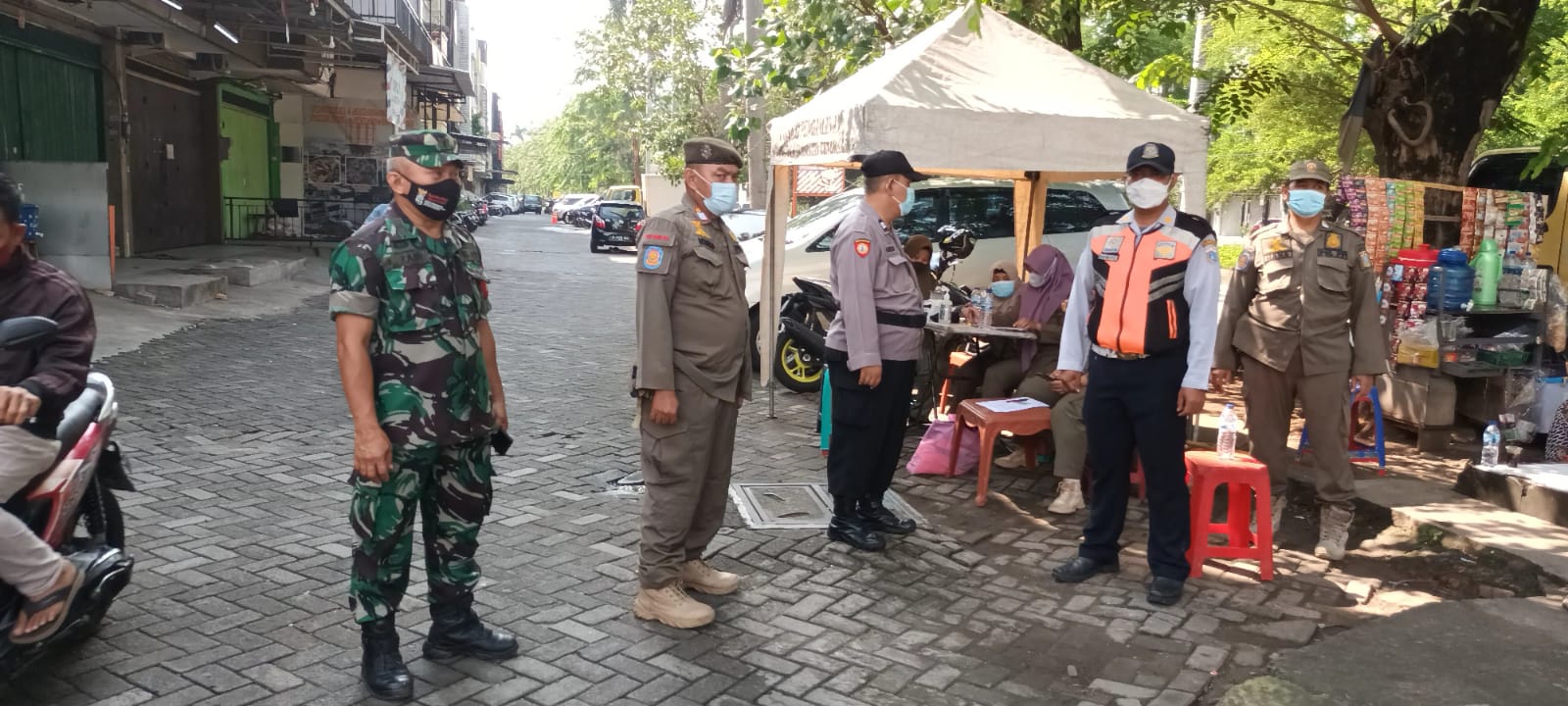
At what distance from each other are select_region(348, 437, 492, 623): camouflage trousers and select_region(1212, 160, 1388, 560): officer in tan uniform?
3371 millimetres

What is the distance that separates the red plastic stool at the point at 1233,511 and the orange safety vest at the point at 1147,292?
30.5 inches

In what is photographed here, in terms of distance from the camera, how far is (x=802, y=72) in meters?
11.3

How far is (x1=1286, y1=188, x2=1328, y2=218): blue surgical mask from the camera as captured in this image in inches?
207

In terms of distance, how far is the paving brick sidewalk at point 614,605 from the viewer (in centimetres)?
372

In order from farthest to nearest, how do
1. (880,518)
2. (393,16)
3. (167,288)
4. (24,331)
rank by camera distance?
(393,16) → (167,288) → (880,518) → (24,331)

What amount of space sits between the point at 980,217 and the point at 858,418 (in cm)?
600

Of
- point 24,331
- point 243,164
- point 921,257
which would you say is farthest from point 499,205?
point 24,331

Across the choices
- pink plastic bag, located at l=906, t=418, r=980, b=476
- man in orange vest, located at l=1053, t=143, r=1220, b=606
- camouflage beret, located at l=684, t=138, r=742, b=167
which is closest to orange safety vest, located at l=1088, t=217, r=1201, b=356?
man in orange vest, located at l=1053, t=143, r=1220, b=606

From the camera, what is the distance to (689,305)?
4.14 metres

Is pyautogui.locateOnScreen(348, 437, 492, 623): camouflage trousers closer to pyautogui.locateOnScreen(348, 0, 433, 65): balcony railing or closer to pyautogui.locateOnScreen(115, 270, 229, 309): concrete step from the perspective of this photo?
pyautogui.locateOnScreen(115, 270, 229, 309): concrete step

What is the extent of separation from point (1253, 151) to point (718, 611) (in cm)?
1835

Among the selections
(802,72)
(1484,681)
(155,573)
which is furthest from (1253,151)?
(155,573)

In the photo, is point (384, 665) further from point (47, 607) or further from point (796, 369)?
point (796, 369)

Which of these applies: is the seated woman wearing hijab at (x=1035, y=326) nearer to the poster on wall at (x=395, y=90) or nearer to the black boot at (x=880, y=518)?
the black boot at (x=880, y=518)
